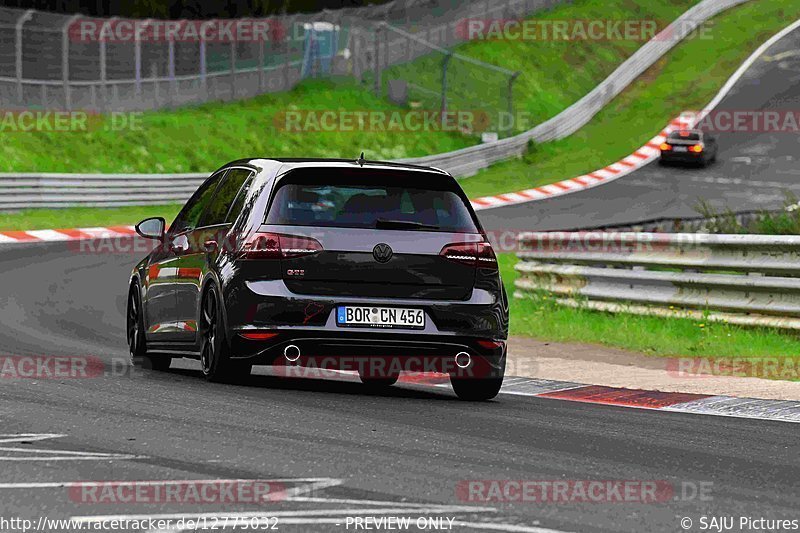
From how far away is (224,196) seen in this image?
11375 millimetres

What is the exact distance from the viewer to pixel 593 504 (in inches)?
250

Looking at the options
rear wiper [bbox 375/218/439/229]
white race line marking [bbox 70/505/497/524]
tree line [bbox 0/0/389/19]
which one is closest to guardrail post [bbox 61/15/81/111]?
tree line [bbox 0/0/389/19]

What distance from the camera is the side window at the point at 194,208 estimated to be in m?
11.9

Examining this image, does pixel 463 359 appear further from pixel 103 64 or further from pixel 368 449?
pixel 103 64

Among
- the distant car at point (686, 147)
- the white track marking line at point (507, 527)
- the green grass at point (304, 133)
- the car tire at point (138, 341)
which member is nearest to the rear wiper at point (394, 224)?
the car tire at point (138, 341)

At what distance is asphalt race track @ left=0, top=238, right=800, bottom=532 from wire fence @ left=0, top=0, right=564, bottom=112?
77.0 feet

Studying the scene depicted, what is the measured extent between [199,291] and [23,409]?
2.23 meters

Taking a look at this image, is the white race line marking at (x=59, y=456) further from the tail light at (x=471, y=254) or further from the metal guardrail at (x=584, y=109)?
the metal guardrail at (x=584, y=109)

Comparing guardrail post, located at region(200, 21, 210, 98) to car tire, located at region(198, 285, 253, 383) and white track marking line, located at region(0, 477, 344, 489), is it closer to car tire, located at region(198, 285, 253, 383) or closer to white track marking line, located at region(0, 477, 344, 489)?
car tire, located at region(198, 285, 253, 383)

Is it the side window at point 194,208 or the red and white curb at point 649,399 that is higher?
the side window at point 194,208

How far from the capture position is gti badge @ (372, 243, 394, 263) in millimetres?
10188

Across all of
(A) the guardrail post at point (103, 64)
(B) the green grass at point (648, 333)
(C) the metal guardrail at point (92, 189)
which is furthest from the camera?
(A) the guardrail post at point (103, 64)

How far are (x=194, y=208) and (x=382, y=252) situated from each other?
2.41m

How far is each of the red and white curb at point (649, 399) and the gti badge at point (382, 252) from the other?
1.84 meters
